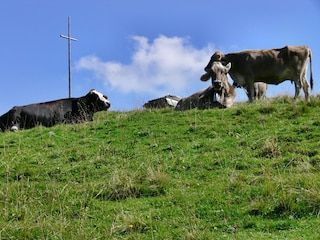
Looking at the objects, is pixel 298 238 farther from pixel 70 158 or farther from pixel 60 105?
pixel 60 105

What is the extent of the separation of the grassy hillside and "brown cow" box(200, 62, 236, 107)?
8.65ft

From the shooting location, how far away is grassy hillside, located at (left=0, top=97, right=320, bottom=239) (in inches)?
258

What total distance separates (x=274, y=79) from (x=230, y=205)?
423 inches

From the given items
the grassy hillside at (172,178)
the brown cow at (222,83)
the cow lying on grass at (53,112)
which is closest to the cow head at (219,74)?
the brown cow at (222,83)

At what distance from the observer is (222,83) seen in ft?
53.9

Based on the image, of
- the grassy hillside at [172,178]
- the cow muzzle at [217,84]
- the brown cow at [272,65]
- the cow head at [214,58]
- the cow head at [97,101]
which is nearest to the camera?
the grassy hillside at [172,178]

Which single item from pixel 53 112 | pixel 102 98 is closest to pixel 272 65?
pixel 102 98

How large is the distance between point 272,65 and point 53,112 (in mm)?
7599

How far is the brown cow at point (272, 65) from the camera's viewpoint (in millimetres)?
17016

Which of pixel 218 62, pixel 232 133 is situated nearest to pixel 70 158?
pixel 232 133

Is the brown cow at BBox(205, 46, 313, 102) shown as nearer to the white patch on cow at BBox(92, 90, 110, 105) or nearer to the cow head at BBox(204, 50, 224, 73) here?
the cow head at BBox(204, 50, 224, 73)

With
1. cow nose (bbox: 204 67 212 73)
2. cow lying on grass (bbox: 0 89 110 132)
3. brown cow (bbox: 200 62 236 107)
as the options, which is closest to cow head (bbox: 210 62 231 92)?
brown cow (bbox: 200 62 236 107)

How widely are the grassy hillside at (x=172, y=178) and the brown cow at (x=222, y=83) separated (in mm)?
2636

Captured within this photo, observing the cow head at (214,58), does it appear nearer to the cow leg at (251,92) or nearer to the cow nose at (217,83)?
the cow nose at (217,83)
